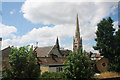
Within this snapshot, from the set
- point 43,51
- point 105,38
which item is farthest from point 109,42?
point 43,51

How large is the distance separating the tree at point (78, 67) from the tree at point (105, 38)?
14875 millimetres

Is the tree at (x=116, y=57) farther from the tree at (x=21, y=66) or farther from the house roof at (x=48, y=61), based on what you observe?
the tree at (x=21, y=66)

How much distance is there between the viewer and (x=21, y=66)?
12828 millimetres

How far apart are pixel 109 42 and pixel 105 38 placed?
1.47m

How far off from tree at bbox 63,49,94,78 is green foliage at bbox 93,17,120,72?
14.8m

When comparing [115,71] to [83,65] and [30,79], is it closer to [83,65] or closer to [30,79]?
[83,65]

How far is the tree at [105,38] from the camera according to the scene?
28.6 metres

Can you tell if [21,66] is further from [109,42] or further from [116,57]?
[109,42]

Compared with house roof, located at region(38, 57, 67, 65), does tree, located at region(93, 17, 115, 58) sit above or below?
above

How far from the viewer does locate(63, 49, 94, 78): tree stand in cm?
1468

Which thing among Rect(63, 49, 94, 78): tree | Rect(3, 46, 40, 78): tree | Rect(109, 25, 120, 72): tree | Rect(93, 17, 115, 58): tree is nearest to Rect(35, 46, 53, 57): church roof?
Rect(93, 17, 115, 58): tree

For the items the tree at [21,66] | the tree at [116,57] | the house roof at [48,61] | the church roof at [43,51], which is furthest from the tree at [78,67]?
the church roof at [43,51]

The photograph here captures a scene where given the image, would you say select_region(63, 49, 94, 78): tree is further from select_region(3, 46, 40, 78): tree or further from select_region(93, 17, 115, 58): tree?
select_region(93, 17, 115, 58): tree

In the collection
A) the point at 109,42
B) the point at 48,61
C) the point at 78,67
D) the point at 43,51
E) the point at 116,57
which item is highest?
the point at 109,42
